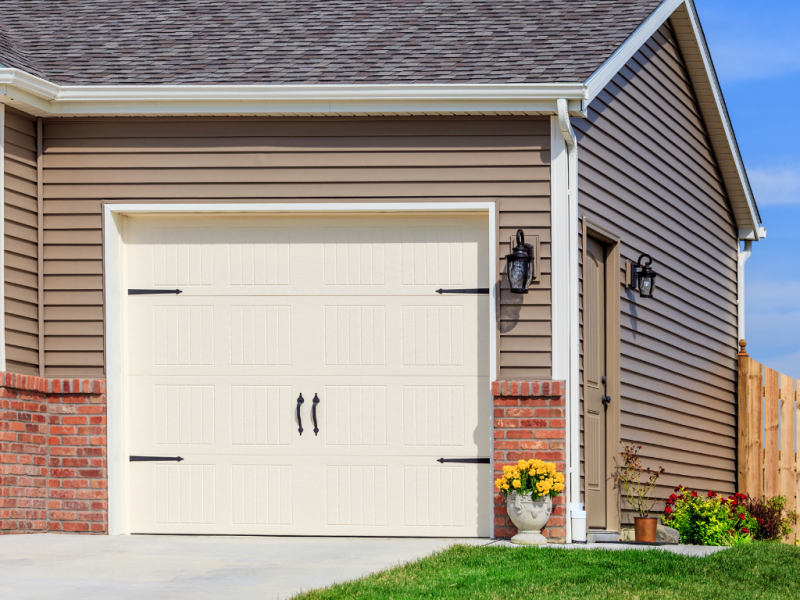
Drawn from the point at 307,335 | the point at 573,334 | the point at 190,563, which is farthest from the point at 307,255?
the point at 190,563

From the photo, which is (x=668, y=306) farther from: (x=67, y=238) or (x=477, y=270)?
(x=67, y=238)

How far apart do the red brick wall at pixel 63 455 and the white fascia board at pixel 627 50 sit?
13.9 ft

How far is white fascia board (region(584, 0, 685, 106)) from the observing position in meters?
7.87

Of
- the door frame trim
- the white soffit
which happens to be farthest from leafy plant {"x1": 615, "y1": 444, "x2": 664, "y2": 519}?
the white soffit

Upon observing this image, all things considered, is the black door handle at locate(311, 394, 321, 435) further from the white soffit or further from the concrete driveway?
the white soffit

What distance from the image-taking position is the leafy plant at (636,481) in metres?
8.97

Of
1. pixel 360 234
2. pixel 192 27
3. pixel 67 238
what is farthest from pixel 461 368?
pixel 192 27

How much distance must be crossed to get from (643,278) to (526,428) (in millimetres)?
2401

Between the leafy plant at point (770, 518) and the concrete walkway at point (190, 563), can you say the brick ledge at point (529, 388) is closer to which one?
the concrete walkway at point (190, 563)

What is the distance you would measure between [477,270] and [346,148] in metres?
1.33

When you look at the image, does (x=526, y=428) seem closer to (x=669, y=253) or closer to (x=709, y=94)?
(x=669, y=253)

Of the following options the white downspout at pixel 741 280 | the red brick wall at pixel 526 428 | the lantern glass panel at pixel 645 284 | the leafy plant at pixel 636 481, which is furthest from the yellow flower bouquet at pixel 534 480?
the white downspout at pixel 741 280

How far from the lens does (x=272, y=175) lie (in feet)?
26.4

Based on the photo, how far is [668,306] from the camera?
10.3m
